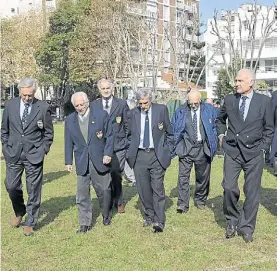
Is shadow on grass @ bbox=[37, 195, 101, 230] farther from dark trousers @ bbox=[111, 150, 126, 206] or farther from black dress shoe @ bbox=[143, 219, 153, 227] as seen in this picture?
black dress shoe @ bbox=[143, 219, 153, 227]

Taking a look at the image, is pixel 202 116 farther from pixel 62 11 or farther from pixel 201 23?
pixel 62 11

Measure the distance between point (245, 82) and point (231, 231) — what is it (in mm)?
1921

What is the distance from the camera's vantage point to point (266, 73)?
2638 inches

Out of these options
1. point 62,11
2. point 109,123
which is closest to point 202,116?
point 109,123

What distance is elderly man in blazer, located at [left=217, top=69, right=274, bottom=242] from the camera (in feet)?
21.0

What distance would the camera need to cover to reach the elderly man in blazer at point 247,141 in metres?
6.40

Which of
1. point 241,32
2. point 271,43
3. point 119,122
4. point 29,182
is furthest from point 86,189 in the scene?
point 271,43

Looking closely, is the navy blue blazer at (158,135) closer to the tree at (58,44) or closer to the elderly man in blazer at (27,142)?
the elderly man in blazer at (27,142)

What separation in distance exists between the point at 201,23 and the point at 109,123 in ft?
114

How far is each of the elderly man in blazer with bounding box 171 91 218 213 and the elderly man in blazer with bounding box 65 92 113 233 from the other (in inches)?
64.0

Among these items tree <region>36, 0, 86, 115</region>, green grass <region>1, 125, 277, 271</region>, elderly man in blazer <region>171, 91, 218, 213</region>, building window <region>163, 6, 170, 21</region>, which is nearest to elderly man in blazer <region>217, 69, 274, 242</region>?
green grass <region>1, 125, 277, 271</region>

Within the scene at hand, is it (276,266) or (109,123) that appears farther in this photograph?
(109,123)

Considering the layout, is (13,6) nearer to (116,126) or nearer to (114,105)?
(114,105)

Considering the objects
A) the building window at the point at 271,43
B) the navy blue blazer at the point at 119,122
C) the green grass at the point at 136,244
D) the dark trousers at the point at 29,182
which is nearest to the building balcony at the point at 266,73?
the building window at the point at 271,43
